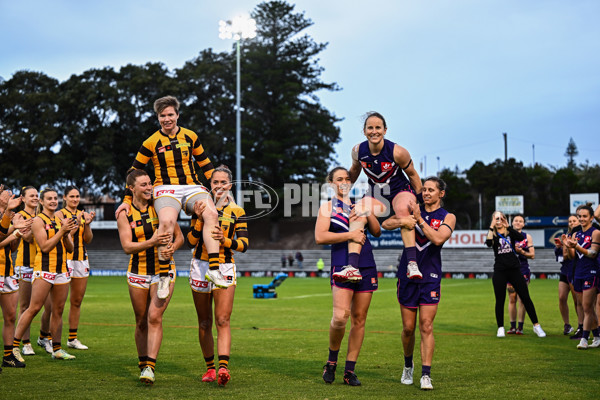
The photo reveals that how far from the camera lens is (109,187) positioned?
212 ft

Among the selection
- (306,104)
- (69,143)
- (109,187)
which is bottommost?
(109,187)

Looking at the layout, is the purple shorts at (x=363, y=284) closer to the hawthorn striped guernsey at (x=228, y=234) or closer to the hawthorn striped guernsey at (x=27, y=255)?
the hawthorn striped guernsey at (x=228, y=234)

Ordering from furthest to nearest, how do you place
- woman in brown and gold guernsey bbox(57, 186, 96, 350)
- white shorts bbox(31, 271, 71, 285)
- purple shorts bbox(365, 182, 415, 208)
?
woman in brown and gold guernsey bbox(57, 186, 96, 350)
white shorts bbox(31, 271, 71, 285)
purple shorts bbox(365, 182, 415, 208)

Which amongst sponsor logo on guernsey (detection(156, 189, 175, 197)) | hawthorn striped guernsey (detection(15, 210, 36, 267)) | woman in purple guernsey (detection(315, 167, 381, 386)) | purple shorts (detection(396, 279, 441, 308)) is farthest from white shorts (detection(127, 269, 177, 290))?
hawthorn striped guernsey (detection(15, 210, 36, 267))

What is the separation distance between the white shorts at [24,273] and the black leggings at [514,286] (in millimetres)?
8510

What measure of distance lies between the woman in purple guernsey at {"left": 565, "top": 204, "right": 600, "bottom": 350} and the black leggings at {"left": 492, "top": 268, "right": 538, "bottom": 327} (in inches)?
47.8

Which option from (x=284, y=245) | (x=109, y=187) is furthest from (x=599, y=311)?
(x=109, y=187)

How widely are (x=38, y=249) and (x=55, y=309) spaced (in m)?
0.94

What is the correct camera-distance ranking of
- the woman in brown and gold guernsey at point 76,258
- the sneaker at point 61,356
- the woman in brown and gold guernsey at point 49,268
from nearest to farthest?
the woman in brown and gold guernsey at point 49,268
the sneaker at point 61,356
the woman in brown and gold guernsey at point 76,258

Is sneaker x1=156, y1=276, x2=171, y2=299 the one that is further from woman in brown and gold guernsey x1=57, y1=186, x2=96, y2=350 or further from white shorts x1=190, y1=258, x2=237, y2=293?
woman in brown and gold guernsey x1=57, y1=186, x2=96, y2=350

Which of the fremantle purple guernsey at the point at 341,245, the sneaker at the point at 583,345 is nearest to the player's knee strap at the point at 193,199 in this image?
the fremantle purple guernsey at the point at 341,245

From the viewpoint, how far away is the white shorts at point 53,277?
32.3 ft

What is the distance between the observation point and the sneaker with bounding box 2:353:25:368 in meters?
9.24

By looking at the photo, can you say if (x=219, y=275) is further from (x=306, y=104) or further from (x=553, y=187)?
(x=553, y=187)
